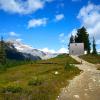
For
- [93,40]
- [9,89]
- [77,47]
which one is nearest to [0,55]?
[77,47]

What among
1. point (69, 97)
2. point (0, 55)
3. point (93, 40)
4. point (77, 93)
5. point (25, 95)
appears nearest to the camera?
point (25, 95)

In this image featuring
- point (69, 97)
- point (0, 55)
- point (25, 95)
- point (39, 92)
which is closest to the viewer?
point (25, 95)

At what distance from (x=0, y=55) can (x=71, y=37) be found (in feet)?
163

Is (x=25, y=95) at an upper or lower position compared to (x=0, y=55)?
lower

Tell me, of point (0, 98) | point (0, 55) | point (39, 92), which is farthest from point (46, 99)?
point (0, 55)

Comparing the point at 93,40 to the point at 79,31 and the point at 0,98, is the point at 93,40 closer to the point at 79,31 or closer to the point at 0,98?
the point at 79,31

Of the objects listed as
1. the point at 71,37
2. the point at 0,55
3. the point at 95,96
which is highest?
the point at 71,37

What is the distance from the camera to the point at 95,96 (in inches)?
1178

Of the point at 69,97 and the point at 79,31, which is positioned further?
the point at 79,31

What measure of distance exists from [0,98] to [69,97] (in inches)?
271

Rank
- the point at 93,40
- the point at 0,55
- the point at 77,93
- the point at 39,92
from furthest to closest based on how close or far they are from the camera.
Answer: the point at 93,40, the point at 0,55, the point at 77,93, the point at 39,92

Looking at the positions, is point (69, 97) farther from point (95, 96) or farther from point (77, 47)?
point (77, 47)

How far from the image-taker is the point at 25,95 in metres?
24.3

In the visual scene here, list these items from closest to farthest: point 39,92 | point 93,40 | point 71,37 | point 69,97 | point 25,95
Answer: point 25,95 < point 39,92 < point 69,97 < point 93,40 < point 71,37
